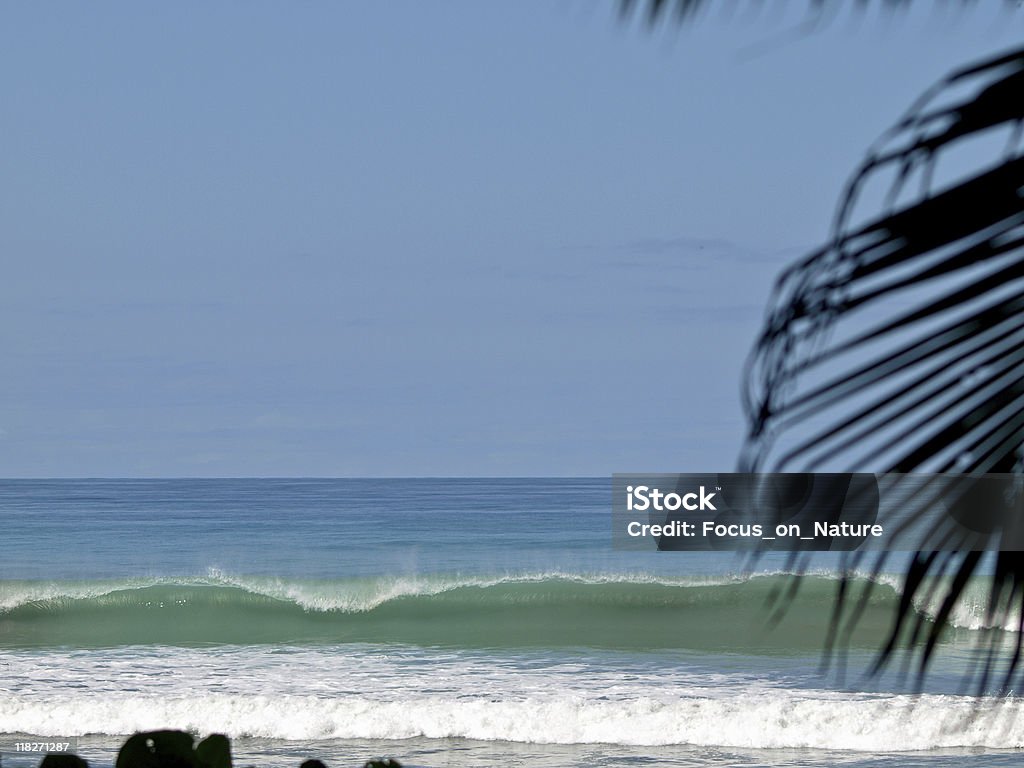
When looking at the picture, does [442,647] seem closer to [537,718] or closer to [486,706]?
[486,706]

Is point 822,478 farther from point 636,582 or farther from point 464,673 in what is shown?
point 636,582

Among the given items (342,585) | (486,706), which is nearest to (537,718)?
(486,706)

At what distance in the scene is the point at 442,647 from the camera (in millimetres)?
15023

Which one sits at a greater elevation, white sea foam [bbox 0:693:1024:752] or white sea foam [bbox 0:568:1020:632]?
white sea foam [bbox 0:568:1020:632]

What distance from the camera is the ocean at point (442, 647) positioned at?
9438 millimetres

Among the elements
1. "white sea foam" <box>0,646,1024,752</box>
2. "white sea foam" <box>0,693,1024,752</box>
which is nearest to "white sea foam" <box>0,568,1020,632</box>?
"white sea foam" <box>0,646,1024,752</box>

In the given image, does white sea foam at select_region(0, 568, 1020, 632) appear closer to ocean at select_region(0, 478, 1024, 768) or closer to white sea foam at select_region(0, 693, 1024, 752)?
ocean at select_region(0, 478, 1024, 768)

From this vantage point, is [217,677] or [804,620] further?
[804,620]

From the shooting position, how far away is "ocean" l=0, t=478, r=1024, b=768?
9.44m

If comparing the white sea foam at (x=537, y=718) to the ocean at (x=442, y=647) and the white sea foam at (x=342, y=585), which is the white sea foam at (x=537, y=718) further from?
the white sea foam at (x=342, y=585)

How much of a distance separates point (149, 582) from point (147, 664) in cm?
815

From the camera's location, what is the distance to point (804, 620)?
16219 mm

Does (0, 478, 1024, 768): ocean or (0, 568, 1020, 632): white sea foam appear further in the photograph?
(0, 568, 1020, 632): white sea foam

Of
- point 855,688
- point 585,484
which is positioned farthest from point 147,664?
point 585,484
